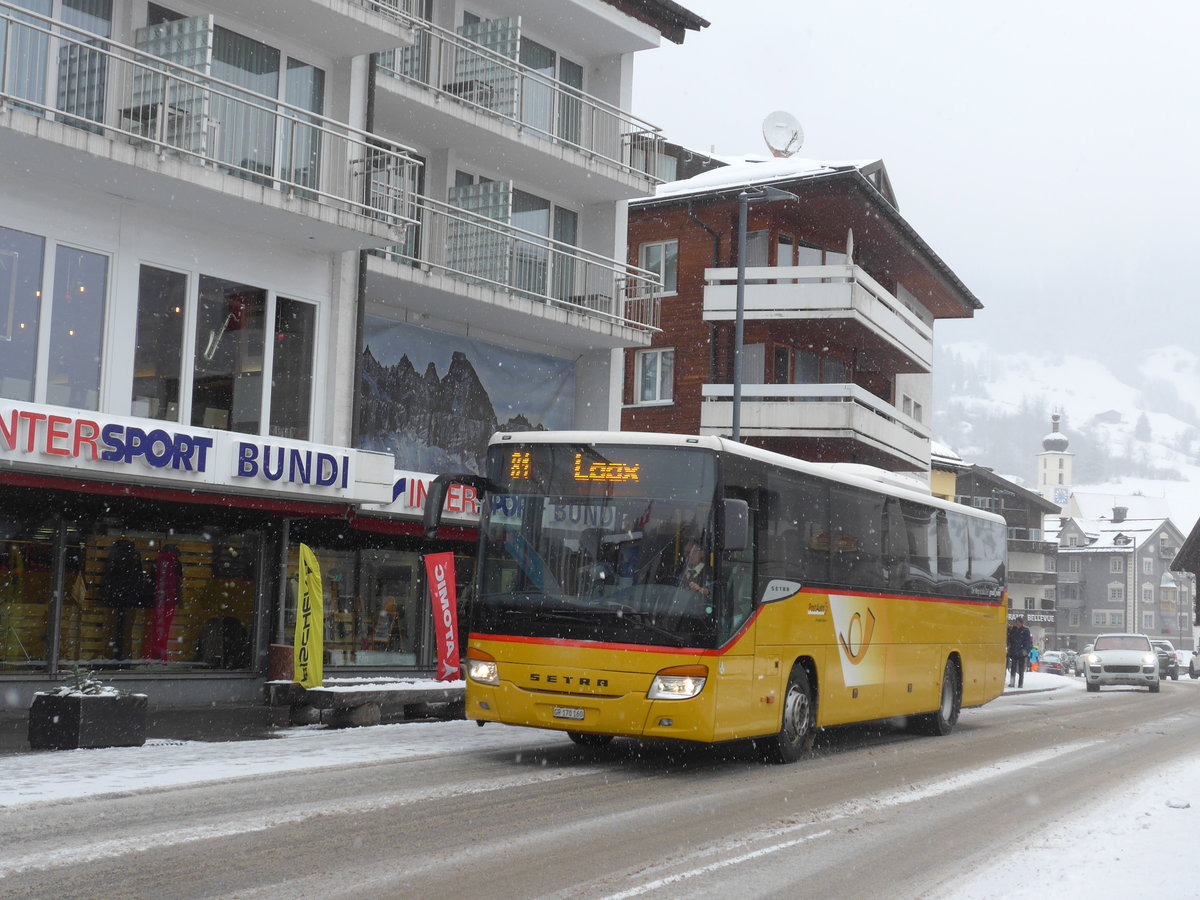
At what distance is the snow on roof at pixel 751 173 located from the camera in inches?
1550

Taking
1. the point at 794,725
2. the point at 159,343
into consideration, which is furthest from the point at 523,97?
the point at 794,725

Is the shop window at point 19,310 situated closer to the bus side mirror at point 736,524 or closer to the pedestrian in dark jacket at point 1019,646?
the bus side mirror at point 736,524

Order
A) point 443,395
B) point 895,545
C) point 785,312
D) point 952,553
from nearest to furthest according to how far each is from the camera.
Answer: point 895,545, point 952,553, point 443,395, point 785,312

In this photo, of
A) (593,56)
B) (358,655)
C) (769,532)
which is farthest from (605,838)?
(593,56)

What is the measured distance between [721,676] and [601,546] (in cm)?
155

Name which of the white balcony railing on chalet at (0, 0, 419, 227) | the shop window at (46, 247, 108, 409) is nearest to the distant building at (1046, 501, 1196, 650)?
the white balcony railing on chalet at (0, 0, 419, 227)

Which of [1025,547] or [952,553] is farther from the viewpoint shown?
[1025,547]

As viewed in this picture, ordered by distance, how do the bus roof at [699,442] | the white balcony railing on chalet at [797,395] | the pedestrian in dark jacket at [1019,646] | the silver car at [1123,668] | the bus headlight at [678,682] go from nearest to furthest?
the bus headlight at [678,682]
the bus roof at [699,442]
the pedestrian in dark jacket at [1019,646]
the white balcony railing on chalet at [797,395]
the silver car at [1123,668]

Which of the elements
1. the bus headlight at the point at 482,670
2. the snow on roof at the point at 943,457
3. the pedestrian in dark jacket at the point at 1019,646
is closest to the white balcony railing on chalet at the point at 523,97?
the bus headlight at the point at 482,670

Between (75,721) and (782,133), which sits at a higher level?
(782,133)

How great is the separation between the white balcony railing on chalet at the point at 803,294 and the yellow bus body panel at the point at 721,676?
2124 centimetres

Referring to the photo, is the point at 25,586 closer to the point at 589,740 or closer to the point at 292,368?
the point at 292,368

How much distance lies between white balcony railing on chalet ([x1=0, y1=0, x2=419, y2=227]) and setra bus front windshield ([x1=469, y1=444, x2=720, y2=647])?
7088mm

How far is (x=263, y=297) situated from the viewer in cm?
2055
